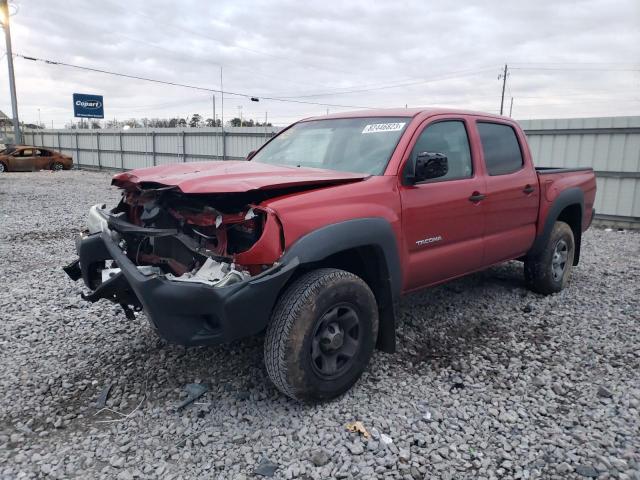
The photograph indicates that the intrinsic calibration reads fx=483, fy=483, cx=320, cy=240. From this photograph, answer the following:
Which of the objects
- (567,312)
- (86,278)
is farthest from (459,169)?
(86,278)

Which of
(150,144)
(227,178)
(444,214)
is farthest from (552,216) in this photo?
(150,144)

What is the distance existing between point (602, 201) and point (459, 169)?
26.3 ft

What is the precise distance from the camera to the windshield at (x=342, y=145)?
3598 millimetres

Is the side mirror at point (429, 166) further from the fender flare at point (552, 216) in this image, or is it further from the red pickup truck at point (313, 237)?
Result: the fender flare at point (552, 216)

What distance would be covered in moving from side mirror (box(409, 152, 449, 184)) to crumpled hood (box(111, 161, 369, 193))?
0.37 meters

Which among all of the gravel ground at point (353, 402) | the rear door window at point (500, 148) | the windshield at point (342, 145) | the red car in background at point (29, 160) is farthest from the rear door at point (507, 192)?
the red car in background at point (29, 160)

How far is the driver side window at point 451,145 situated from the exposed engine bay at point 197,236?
4.95 feet

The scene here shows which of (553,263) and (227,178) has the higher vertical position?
(227,178)

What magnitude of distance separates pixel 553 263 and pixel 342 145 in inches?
117

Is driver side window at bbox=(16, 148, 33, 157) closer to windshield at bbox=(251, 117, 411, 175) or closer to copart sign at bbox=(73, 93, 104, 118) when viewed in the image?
copart sign at bbox=(73, 93, 104, 118)

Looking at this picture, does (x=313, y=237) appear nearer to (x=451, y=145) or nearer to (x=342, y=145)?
(x=342, y=145)

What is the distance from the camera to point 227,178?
9.86 feet

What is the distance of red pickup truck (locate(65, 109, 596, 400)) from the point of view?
106 inches

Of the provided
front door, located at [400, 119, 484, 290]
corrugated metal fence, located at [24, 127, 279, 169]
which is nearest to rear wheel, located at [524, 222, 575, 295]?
front door, located at [400, 119, 484, 290]
